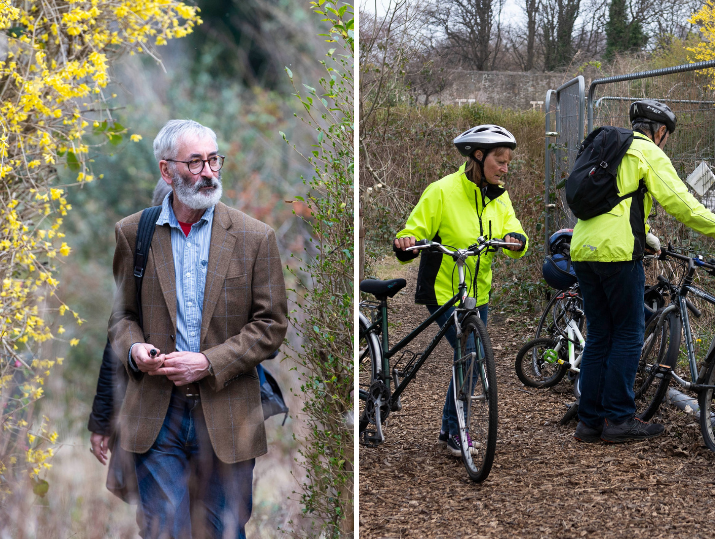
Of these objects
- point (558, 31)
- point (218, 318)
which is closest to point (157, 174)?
point (218, 318)

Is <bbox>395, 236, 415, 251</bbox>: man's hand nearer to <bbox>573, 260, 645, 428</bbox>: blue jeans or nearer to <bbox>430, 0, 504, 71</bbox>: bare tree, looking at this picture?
<bbox>573, 260, 645, 428</bbox>: blue jeans

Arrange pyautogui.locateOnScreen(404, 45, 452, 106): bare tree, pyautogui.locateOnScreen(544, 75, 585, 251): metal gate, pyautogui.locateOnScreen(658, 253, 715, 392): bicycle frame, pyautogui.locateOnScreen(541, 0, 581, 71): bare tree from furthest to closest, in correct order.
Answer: pyautogui.locateOnScreen(541, 0, 581, 71): bare tree < pyautogui.locateOnScreen(404, 45, 452, 106): bare tree < pyautogui.locateOnScreen(544, 75, 585, 251): metal gate < pyautogui.locateOnScreen(658, 253, 715, 392): bicycle frame

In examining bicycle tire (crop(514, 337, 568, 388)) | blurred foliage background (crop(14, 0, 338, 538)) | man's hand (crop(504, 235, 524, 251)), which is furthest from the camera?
bicycle tire (crop(514, 337, 568, 388))

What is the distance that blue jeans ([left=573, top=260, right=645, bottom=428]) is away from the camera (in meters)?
3.47

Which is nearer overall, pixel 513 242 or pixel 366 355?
pixel 513 242

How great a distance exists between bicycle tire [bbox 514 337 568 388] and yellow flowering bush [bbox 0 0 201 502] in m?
3.09

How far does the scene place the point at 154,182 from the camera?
220 centimetres

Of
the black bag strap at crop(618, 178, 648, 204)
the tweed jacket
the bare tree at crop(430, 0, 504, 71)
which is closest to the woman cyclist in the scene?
the black bag strap at crop(618, 178, 648, 204)

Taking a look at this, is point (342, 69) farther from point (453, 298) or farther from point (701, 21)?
point (701, 21)

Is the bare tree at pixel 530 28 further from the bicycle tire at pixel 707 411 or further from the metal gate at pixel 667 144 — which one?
the bicycle tire at pixel 707 411

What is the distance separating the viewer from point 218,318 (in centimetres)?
209

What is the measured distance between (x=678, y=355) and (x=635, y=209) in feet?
2.86

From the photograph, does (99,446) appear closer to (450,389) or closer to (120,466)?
(120,466)

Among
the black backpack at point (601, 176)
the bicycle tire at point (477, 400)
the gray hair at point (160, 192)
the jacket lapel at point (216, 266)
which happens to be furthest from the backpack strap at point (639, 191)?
the gray hair at point (160, 192)
